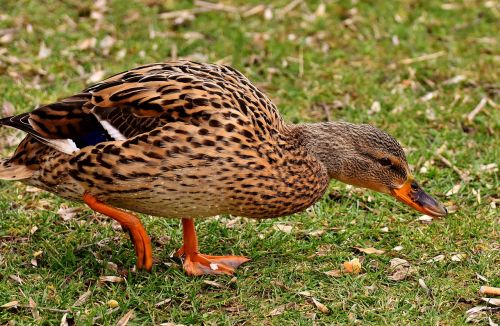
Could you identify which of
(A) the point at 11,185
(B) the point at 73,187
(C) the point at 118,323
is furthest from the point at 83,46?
(C) the point at 118,323

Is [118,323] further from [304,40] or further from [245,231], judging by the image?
[304,40]

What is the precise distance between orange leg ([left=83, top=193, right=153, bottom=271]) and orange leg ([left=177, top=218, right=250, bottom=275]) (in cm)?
26

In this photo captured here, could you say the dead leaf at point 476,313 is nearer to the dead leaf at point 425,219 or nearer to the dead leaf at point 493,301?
the dead leaf at point 493,301

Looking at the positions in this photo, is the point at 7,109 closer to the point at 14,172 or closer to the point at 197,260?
the point at 14,172

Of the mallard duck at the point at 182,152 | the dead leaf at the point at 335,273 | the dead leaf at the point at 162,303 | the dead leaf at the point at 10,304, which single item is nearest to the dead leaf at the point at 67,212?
the mallard duck at the point at 182,152

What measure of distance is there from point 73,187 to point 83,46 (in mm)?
3638

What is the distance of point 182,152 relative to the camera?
15.6 ft

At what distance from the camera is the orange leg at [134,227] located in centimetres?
503

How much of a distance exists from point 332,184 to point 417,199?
111 cm

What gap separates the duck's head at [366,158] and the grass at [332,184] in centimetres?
44

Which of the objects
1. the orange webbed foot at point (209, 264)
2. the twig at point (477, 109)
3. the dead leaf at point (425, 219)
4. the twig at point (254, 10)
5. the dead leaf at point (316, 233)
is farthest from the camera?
the twig at point (254, 10)

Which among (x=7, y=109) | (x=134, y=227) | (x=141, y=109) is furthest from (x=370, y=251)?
(x=7, y=109)

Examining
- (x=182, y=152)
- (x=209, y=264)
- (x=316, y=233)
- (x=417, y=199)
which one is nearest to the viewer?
(x=182, y=152)

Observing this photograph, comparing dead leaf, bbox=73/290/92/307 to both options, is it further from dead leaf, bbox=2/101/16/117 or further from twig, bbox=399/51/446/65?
twig, bbox=399/51/446/65
